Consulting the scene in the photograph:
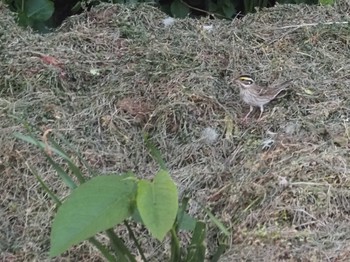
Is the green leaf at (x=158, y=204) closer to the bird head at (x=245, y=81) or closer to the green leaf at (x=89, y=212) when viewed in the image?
the green leaf at (x=89, y=212)

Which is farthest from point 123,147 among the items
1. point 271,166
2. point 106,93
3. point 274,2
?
point 274,2

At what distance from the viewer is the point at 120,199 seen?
245 centimetres

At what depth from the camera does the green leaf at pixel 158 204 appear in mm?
2322

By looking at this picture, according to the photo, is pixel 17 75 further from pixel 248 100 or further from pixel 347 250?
pixel 347 250

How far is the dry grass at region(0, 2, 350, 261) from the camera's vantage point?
341cm

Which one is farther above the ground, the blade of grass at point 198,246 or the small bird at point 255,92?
the blade of grass at point 198,246

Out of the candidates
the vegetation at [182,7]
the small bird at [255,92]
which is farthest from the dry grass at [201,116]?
the vegetation at [182,7]

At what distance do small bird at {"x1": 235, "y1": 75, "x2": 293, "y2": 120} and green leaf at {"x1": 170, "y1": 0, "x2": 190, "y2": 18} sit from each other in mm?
1617

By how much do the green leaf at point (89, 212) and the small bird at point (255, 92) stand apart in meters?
1.91

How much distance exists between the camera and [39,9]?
5438 mm

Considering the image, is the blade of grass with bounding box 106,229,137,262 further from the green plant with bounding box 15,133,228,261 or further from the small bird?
the small bird

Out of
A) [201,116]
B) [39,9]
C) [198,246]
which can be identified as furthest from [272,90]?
[39,9]

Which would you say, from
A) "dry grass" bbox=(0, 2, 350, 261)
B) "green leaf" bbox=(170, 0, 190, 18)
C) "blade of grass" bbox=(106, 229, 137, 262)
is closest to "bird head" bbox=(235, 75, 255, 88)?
"dry grass" bbox=(0, 2, 350, 261)

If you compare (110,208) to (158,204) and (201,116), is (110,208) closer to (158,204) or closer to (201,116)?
(158,204)
